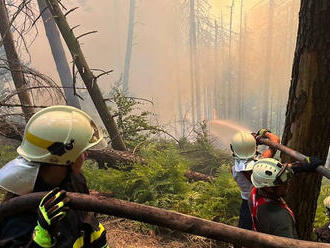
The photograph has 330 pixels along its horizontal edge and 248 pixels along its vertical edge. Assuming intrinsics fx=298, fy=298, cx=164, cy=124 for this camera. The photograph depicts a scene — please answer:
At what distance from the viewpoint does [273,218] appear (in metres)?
2.44

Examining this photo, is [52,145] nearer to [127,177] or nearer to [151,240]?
[151,240]

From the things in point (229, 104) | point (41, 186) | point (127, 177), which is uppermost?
point (41, 186)

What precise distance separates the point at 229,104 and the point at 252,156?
157 feet

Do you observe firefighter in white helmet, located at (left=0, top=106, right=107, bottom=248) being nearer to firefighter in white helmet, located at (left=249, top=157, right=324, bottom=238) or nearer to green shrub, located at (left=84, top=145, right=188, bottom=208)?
firefighter in white helmet, located at (left=249, top=157, right=324, bottom=238)

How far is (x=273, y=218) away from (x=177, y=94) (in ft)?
176

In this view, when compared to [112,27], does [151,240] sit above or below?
below

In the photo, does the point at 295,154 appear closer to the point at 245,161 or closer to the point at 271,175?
the point at 271,175

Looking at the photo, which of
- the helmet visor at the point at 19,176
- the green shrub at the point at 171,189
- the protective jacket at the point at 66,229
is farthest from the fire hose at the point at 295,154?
the helmet visor at the point at 19,176

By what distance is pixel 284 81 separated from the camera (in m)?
45.7

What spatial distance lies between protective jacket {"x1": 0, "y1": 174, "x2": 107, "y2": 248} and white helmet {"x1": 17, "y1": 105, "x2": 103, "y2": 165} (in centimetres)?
16

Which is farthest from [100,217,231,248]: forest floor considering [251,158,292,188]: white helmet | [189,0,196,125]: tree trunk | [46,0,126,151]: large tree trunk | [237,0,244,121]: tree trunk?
[237,0,244,121]: tree trunk

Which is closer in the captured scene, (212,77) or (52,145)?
(52,145)

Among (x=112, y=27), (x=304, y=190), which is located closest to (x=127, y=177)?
(x=304, y=190)

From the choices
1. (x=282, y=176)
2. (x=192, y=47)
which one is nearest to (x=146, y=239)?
(x=282, y=176)
